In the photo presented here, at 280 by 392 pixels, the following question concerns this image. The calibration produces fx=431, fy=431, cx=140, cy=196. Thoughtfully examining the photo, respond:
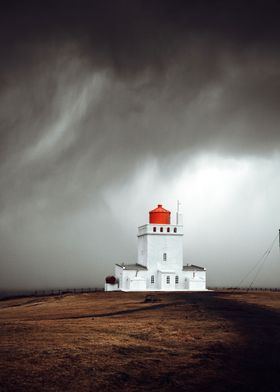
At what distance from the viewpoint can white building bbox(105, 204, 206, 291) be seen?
174ft

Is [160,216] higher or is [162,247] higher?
[160,216]

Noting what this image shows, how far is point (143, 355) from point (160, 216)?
3970 centimetres

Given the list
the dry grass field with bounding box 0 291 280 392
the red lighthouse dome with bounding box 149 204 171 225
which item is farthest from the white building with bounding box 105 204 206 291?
the dry grass field with bounding box 0 291 280 392

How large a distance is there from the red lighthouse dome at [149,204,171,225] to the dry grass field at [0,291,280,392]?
30.3 meters

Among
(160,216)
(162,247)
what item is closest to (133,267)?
(162,247)

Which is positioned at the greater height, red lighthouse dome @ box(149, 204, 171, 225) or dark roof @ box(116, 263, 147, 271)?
red lighthouse dome @ box(149, 204, 171, 225)

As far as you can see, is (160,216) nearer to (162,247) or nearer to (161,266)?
(162,247)

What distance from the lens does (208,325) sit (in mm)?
22406

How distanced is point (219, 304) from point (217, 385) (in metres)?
20.7

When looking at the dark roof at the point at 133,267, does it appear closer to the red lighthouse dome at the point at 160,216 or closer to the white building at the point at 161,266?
the white building at the point at 161,266

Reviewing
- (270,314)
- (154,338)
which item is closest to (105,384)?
(154,338)

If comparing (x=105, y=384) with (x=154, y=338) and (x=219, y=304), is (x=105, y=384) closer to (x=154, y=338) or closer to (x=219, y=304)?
(x=154, y=338)

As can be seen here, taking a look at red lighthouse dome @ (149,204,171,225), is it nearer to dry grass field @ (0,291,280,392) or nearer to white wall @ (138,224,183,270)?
white wall @ (138,224,183,270)

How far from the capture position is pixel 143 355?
15.7m
